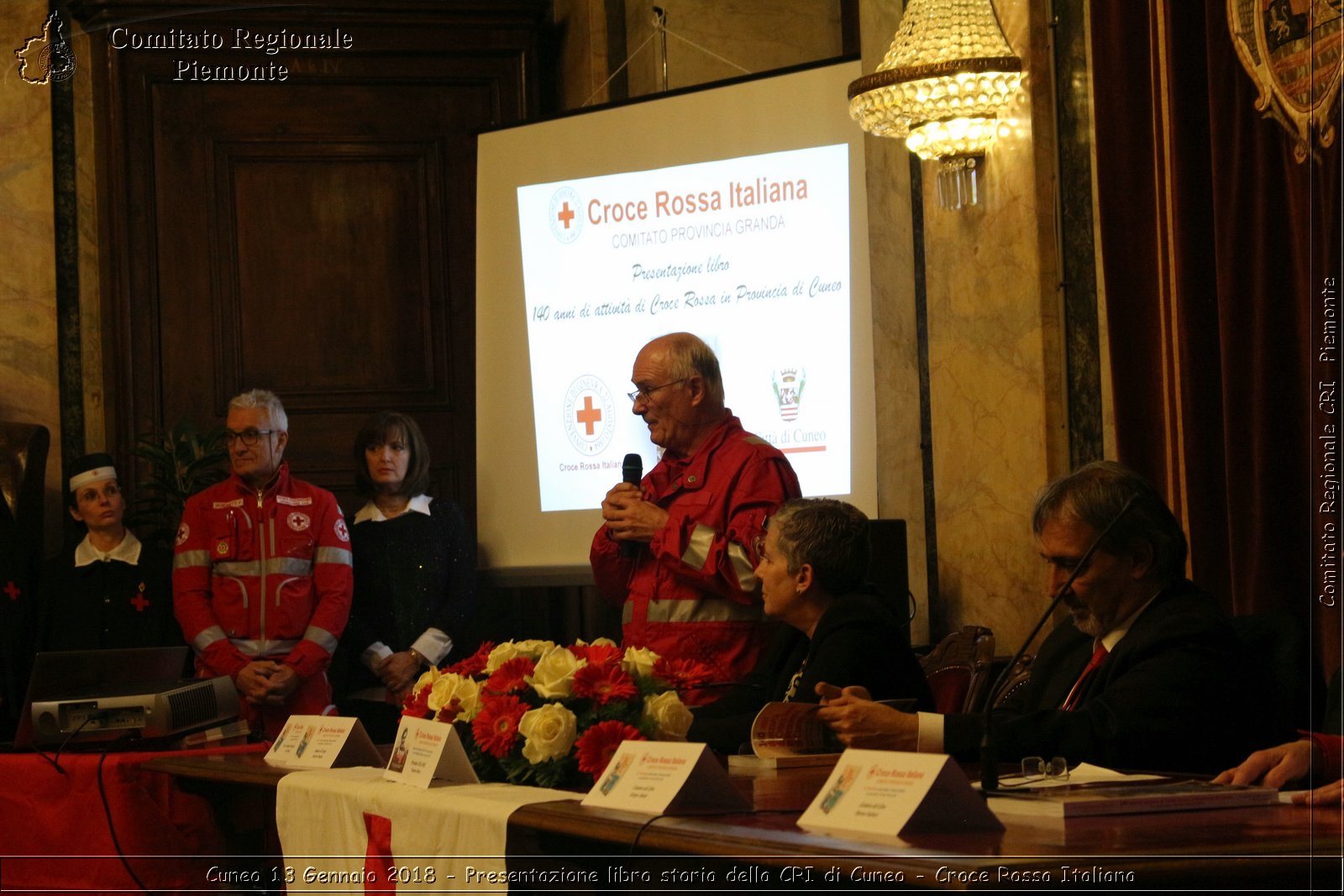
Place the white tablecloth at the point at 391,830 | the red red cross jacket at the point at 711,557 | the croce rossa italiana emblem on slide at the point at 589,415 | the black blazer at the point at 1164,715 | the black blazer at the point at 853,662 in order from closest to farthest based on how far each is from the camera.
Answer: the white tablecloth at the point at 391,830, the black blazer at the point at 1164,715, the black blazer at the point at 853,662, the red red cross jacket at the point at 711,557, the croce rossa italiana emblem on slide at the point at 589,415

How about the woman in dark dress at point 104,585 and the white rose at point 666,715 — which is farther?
the woman in dark dress at point 104,585

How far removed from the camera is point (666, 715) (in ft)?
7.73

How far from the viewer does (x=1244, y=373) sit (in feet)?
10.8

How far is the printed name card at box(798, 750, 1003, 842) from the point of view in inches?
Answer: 66.5

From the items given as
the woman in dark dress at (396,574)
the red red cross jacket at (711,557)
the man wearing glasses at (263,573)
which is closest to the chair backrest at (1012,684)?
the red red cross jacket at (711,557)

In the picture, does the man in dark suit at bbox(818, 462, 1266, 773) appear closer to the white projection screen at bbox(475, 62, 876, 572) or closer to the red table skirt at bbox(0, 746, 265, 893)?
the red table skirt at bbox(0, 746, 265, 893)

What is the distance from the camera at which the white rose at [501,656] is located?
7.97 feet

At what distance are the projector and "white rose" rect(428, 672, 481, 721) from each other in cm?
100

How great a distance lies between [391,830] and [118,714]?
113 centimetres

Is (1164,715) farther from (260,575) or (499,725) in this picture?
(260,575)

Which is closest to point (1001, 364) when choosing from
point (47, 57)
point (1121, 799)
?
point (1121, 799)

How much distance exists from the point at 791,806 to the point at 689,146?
3.65 metres

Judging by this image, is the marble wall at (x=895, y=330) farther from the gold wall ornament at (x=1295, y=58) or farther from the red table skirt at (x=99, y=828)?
the red table skirt at (x=99, y=828)

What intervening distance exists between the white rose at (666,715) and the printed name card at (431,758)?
29 cm
